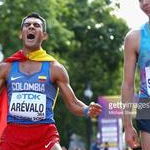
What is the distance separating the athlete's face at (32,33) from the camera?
6953mm

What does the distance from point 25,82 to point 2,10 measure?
1828cm

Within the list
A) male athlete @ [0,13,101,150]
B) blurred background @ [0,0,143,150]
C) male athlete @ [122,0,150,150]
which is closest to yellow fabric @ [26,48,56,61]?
male athlete @ [0,13,101,150]

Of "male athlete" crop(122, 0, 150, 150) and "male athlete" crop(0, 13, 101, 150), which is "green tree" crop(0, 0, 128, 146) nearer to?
"male athlete" crop(0, 13, 101, 150)

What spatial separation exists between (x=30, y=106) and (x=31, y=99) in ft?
0.24

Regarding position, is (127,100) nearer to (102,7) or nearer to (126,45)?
(126,45)

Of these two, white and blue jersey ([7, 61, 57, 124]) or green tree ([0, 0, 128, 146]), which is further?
green tree ([0, 0, 128, 146])

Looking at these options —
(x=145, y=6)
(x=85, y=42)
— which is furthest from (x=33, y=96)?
(x=85, y=42)

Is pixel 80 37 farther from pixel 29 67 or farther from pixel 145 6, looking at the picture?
pixel 145 6

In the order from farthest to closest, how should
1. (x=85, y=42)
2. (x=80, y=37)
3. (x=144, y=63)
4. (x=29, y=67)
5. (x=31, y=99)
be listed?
1. (x=85, y=42)
2. (x=80, y=37)
3. (x=29, y=67)
4. (x=31, y=99)
5. (x=144, y=63)

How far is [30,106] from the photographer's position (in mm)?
6730

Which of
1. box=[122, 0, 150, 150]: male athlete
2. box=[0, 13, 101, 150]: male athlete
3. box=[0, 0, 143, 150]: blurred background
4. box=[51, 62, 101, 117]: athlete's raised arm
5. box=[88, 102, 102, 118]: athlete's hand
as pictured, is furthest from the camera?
box=[0, 0, 143, 150]: blurred background

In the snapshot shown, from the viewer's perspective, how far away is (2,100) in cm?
701

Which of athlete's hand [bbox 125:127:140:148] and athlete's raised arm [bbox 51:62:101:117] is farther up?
athlete's raised arm [bbox 51:62:101:117]

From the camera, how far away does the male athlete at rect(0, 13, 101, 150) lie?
669 centimetres
